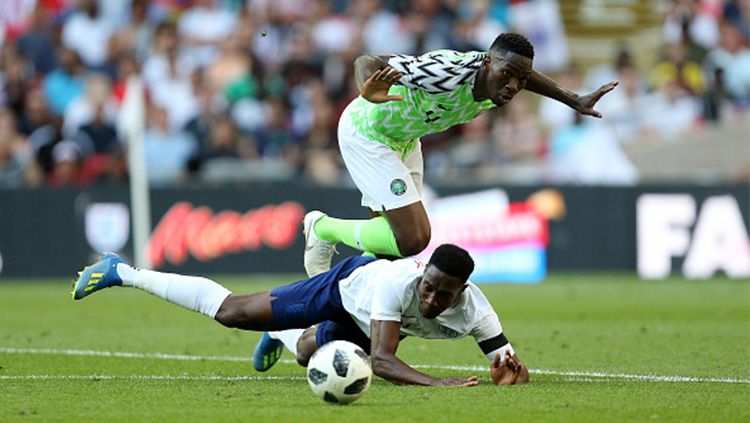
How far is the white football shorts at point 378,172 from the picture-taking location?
9.72 m

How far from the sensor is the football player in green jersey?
8.96 metres

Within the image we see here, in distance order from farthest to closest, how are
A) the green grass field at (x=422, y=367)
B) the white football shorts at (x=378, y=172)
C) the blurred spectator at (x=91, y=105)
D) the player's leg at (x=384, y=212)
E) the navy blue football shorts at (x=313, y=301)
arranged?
the blurred spectator at (x=91, y=105) < the white football shorts at (x=378, y=172) < the player's leg at (x=384, y=212) < the navy blue football shorts at (x=313, y=301) < the green grass field at (x=422, y=367)

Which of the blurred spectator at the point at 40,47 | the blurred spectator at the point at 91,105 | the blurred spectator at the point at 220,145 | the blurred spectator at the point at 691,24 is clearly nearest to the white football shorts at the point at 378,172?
the blurred spectator at the point at 220,145

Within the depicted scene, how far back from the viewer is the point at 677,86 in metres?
20.6

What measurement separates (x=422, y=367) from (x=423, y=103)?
177 cm

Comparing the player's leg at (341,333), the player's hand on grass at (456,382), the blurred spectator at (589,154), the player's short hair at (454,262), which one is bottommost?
the blurred spectator at (589,154)

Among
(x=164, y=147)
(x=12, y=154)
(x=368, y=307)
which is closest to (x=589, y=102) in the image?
(x=368, y=307)

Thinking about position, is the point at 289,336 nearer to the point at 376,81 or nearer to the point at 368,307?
the point at 368,307

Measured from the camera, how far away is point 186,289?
875 centimetres

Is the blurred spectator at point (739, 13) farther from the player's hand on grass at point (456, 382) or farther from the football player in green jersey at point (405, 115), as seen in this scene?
the player's hand on grass at point (456, 382)

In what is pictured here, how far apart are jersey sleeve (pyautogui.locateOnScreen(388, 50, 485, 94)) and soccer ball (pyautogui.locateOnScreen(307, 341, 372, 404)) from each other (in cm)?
242

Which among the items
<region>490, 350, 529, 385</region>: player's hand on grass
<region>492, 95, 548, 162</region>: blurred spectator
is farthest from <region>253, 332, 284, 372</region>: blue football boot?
<region>492, 95, 548, 162</region>: blurred spectator

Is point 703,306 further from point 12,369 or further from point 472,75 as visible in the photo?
point 12,369

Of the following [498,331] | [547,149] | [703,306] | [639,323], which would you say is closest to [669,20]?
[547,149]
